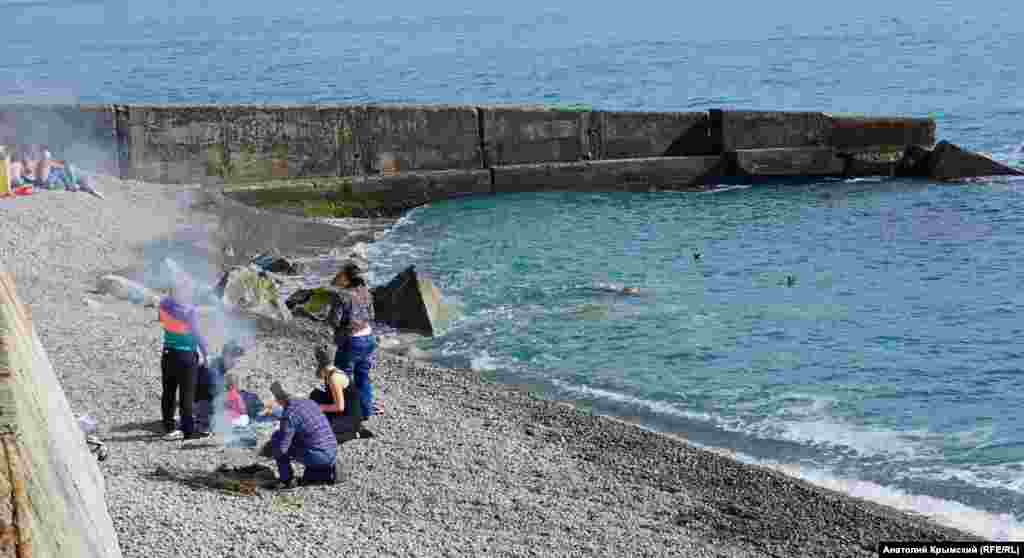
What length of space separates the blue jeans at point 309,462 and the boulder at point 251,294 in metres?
7.95

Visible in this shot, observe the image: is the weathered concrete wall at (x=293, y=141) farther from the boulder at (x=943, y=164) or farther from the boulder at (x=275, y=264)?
the boulder at (x=943, y=164)

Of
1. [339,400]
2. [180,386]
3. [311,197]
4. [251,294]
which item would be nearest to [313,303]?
[251,294]

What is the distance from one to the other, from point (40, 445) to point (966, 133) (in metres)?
39.8

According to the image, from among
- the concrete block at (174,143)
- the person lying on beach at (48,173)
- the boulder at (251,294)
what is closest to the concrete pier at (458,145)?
the concrete block at (174,143)

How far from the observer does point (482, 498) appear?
11.7 metres

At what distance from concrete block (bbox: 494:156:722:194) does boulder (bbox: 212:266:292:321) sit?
11866 mm

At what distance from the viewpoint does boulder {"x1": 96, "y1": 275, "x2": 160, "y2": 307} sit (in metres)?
18.6

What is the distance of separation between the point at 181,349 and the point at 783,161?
22.7 meters

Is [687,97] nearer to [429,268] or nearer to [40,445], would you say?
[429,268]

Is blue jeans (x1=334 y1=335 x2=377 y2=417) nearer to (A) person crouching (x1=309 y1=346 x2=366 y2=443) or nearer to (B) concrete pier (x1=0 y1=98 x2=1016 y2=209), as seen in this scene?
(A) person crouching (x1=309 y1=346 x2=366 y2=443)

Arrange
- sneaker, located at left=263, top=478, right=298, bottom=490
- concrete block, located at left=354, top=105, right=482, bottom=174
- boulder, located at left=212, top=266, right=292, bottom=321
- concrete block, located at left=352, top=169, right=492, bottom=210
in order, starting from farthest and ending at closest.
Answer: concrete block, located at left=352, top=169, right=492, bottom=210 < concrete block, located at left=354, top=105, right=482, bottom=174 < boulder, located at left=212, top=266, right=292, bottom=321 < sneaker, located at left=263, top=478, right=298, bottom=490

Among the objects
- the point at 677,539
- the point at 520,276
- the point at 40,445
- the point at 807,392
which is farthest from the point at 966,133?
the point at 40,445

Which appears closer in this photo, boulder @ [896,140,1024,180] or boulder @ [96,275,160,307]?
boulder @ [96,275,160,307]

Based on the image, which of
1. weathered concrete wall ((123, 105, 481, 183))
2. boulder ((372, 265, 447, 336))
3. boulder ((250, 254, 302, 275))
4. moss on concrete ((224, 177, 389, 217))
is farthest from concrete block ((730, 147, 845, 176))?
boulder ((372, 265, 447, 336))
